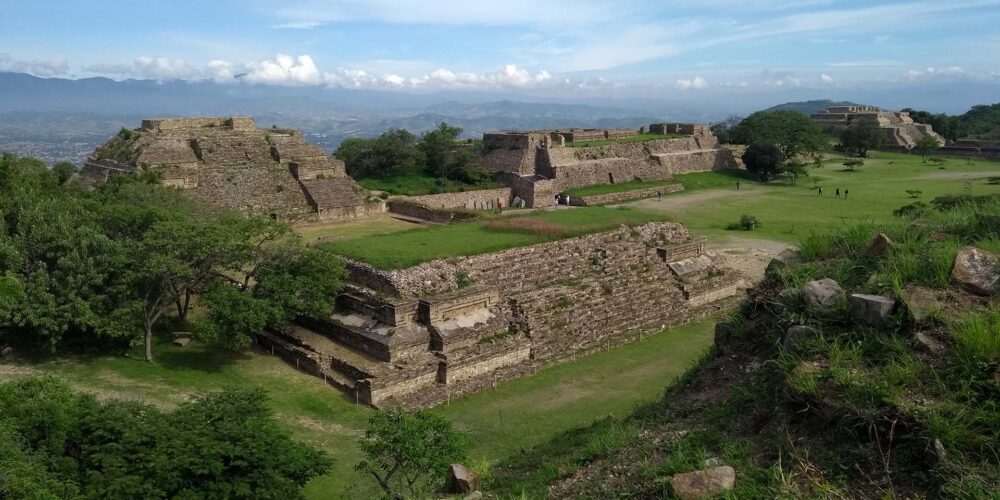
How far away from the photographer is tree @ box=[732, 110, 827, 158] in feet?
166

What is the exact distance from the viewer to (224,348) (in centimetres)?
1523

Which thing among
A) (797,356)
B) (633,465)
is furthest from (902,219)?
(633,465)

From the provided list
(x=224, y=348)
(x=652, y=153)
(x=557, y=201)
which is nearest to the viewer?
(x=224, y=348)

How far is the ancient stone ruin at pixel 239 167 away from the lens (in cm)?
2592

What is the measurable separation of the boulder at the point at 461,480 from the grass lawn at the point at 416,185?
1071 inches

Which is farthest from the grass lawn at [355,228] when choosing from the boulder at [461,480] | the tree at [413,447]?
the boulder at [461,480]

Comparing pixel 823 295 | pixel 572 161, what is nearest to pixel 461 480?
pixel 823 295

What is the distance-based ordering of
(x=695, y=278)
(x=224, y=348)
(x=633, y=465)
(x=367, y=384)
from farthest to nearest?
1. (x=695, y=278)
2. (x=224, y=348)
3. (x=367, y=384)
4. (x=633, y=465)

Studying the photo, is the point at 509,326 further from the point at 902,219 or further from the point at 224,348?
the point at 902,219

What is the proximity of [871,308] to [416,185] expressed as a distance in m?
31.3

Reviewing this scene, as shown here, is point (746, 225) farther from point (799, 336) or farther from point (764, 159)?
point (799, 336)

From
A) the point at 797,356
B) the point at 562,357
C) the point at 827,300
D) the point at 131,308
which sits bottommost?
the point at 562,357

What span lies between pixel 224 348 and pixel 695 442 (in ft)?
41.5

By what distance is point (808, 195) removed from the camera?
131 ft
